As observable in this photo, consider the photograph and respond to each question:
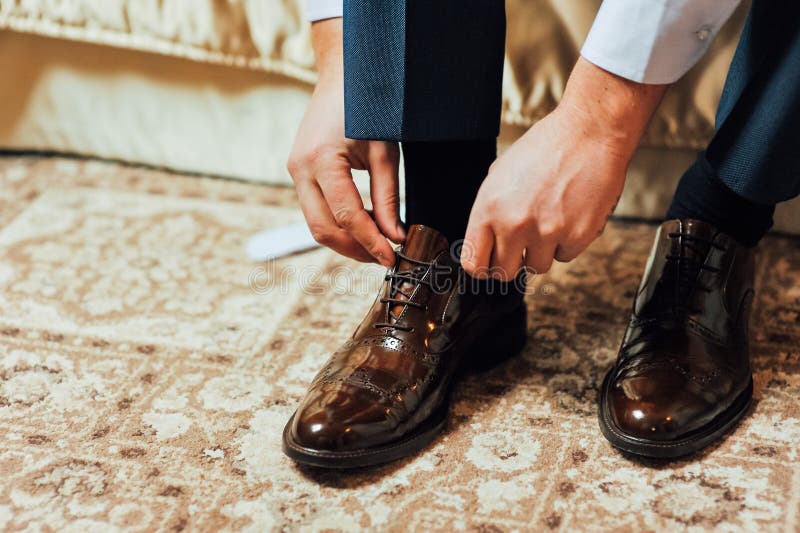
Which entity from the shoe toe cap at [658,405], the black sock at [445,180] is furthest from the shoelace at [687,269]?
the black sock at [445,180]

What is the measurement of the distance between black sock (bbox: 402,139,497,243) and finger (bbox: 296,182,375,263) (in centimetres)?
8

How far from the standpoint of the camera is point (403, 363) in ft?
2.63

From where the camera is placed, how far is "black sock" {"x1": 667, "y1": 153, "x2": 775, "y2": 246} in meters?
0.87

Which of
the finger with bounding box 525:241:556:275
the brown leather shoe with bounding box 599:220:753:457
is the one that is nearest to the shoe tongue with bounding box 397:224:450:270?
the finger with bounding box 525:241:556:275

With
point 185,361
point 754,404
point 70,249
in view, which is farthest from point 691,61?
point 70,249

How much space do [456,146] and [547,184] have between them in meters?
0.16

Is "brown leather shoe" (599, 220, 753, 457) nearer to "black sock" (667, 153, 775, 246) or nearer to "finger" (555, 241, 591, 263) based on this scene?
"black sock" (667, 153, 775, 246)

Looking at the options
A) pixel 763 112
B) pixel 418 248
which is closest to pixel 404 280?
pixel 418 248

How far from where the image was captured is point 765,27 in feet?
2.38

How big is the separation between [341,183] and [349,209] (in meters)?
0.03

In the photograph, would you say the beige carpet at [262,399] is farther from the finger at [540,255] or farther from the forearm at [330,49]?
the forearm at [330,49]

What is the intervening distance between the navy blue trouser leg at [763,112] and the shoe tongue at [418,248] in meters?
0.27

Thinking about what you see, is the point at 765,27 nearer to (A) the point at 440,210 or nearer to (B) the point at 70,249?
(A) the point at 440,210

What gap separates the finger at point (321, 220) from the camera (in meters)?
0.83
